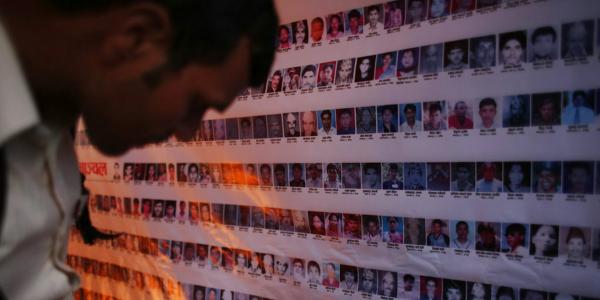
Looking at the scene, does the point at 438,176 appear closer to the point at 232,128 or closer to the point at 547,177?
the point at 547,177

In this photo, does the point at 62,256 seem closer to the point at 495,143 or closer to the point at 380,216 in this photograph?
the point at 380,216

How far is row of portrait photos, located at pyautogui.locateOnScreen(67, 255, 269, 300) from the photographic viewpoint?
100 centimetres

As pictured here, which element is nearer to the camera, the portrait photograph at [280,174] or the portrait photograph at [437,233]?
the portrait photograph at [437,233]

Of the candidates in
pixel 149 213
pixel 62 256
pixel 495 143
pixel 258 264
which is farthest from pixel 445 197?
pixel 149 213

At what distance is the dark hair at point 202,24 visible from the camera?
1.32ft

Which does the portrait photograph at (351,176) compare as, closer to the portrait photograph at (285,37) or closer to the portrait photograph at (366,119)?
the portrait photograph at (366,119)

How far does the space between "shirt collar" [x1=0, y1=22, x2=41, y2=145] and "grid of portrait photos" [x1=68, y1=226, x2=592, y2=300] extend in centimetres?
58

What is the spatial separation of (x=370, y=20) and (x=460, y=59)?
0.18 m

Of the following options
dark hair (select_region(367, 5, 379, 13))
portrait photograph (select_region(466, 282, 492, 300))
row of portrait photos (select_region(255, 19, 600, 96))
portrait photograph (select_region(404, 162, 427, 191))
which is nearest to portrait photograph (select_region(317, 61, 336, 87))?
row of portrait photos (select_region(255, 19, 600, 96))

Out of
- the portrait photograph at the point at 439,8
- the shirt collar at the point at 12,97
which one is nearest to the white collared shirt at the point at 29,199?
the shirt collar at the point at 12,97

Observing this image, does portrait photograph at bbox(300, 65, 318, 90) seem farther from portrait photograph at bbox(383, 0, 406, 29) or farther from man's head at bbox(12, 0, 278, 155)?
man's head at bbox(12, 0, 278, 155)

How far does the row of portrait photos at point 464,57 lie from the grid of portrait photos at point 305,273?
0.26m

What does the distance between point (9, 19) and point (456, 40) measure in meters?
0.61

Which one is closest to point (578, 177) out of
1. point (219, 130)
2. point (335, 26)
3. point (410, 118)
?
point (410, 118)
